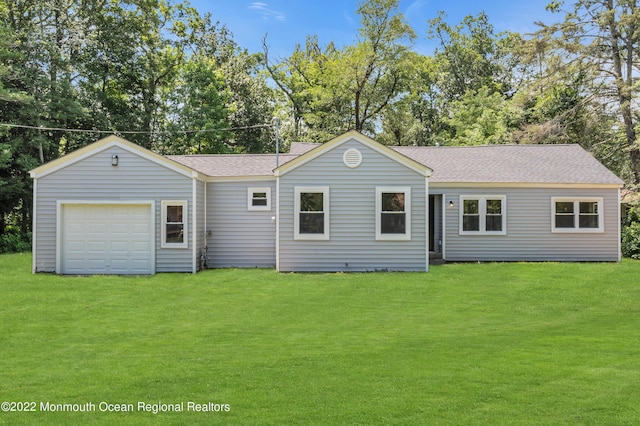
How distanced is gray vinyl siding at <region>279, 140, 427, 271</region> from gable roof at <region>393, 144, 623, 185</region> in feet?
9.13

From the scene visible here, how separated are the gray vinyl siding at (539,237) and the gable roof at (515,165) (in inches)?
17.2

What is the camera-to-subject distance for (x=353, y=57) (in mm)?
29406

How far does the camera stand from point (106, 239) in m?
14.6

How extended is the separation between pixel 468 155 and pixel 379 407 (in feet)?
53.4

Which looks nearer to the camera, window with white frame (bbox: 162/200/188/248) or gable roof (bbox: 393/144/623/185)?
window with white frame (bbox: 162/200/188/248)

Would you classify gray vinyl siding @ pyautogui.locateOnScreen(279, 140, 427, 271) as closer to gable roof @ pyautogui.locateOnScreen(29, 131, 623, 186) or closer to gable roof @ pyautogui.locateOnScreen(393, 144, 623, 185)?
gable roof @ pyautogui.locateOnScreen(29, 131, 623, 186)

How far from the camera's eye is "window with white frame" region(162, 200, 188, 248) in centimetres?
1457

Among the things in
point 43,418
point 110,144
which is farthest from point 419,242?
point 43,418

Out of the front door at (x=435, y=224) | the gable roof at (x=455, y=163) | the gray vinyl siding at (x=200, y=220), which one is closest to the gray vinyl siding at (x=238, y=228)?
the gray vinyl siding at (x=200, y=220)

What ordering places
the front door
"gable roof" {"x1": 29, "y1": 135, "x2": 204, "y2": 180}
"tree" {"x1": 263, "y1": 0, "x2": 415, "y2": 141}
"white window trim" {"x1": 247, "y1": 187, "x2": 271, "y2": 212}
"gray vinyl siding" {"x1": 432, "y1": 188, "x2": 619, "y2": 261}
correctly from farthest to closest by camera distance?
"tree" {"x1": 263, "y1": 0, "x2": 415, "y2": 141} → the front door → "gray vinyl siding" {"x1": 432, "y1": 188, "x2": 619, "y2": 261} → "white window trim" {"x1": 247, "y1": 187, "x2": 271, "y2": 212} → "gable roof" {"x1": 29, "y1": 135, "x2": 204, "y2": 180}

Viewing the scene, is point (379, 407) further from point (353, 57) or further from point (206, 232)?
point (353, 57)

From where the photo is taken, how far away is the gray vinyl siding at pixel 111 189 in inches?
568

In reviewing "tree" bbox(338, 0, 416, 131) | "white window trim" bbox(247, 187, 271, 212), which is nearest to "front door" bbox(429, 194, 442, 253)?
"white window trim" bbox(247, 187, 271, 212)

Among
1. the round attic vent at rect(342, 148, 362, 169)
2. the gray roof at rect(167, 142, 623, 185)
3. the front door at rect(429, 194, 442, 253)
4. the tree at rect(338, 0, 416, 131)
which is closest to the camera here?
the round attic vent at rect(342, 148, 362, 169)
